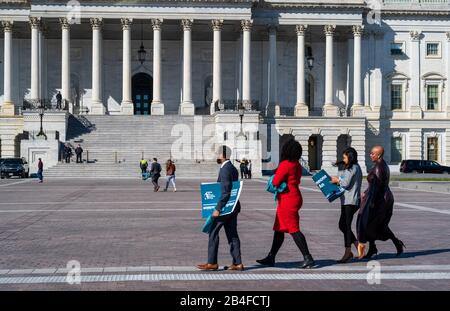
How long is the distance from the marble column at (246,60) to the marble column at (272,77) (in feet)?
10.2

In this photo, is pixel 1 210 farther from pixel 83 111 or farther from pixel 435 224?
pixel 83 111

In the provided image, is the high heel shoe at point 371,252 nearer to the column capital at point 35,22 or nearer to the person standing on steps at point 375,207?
the person standing on steps at point 375,207

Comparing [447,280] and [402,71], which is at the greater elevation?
[402,71]

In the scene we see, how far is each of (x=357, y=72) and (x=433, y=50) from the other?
379 inches

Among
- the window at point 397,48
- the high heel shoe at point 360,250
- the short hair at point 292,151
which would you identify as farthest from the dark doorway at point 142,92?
the short hair at point 292,151

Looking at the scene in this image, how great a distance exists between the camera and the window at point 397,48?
76.5m

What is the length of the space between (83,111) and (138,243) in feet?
177

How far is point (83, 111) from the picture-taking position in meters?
70.4

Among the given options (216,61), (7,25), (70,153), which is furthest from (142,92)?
(70,153)

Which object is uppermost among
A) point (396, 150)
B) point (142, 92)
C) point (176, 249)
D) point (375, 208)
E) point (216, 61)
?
point (216, 61)

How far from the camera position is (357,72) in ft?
238

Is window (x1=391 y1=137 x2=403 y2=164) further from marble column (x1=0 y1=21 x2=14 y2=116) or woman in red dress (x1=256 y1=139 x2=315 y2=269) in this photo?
woman in red dress (x1=256 y1=139 x2=315 y2=269)

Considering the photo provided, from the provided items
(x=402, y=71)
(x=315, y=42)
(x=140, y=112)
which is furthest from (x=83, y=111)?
(x=402, y=71)

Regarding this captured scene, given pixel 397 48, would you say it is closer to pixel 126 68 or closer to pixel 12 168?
pixel 126 68
